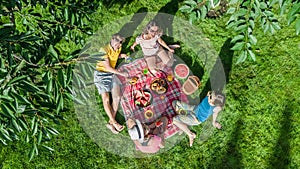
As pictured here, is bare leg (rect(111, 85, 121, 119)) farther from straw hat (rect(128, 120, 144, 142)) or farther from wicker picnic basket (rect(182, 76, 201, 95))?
wicker picnic basket (rect(182, 76, 201, 95))

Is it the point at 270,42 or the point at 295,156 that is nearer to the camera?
the point at 295,156

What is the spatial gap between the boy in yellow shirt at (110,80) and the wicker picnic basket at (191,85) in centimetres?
86

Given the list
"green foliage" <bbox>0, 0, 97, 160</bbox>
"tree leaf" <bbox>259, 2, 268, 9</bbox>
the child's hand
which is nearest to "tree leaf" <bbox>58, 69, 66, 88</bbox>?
"green foliage" <bbox>0, 0, 97, 160</bbox>

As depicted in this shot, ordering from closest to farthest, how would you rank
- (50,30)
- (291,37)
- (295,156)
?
1. (50,30)
2. (295,156)
3. (291,37)

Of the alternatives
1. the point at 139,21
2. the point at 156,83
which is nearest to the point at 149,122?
the point at 156,83

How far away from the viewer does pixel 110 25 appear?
6.29 meters

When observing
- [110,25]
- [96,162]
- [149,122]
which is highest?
[110,25]


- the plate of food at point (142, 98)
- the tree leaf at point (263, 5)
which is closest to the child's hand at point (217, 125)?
the plate of food at point (142, 98)

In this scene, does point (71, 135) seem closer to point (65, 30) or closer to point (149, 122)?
point (149, 122)

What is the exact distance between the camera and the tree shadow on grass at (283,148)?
219 inches

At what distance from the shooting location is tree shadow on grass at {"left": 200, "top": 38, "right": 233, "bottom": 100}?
5.85 meters

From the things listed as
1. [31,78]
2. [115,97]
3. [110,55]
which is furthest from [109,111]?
[31,78]

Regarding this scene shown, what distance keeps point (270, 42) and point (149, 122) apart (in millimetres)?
2155

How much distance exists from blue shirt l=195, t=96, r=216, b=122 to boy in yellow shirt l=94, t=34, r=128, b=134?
1.12 meters
